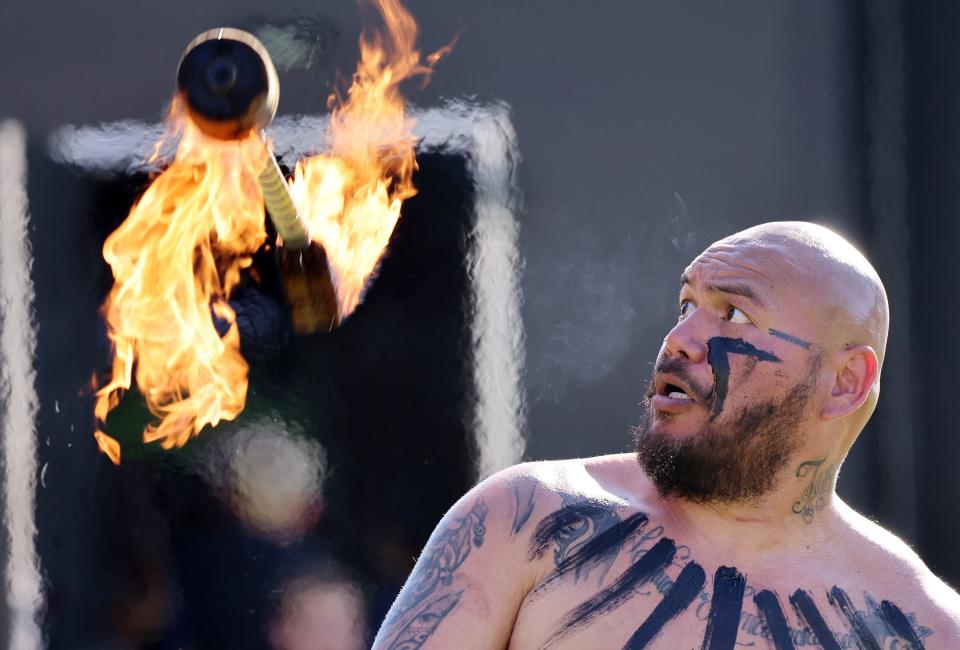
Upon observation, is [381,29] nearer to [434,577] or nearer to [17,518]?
[17,518]

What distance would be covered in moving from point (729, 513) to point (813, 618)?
0.26 m

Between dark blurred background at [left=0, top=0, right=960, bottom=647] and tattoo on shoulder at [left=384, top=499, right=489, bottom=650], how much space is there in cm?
147

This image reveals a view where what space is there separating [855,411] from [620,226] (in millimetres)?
1554

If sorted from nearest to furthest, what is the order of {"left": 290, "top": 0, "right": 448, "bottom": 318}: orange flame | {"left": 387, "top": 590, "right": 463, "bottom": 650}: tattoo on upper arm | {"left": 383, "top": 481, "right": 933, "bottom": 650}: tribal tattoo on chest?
{"left": 387, "top": 590, "right": 463, "bottom": 650}: tattoo on upper arm, {"left": 383, "top": 481, "right": 933, "bottom": 650}: tribal tattoo on chest, {"left": 290, "top": 0, "right": 448, "bottom": 318}: orange flame

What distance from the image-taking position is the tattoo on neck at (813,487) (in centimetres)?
244

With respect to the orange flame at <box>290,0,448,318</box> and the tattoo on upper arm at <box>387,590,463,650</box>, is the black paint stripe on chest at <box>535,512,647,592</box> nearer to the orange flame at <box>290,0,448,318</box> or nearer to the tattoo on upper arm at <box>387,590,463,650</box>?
the tattoo on upper arm at <box>387,590,463,650</box>

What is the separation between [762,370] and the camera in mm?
2365

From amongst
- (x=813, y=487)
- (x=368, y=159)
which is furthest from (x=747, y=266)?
(x=368, y=159)

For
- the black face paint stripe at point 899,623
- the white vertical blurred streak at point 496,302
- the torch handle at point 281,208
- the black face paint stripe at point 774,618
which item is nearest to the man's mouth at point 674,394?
the black face paint stripe at point 774,618

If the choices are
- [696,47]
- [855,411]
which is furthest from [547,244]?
[855,411]

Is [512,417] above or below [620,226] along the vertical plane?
below

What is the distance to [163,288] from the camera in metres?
3.68

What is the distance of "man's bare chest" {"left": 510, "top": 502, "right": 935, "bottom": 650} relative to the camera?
2.24 metres

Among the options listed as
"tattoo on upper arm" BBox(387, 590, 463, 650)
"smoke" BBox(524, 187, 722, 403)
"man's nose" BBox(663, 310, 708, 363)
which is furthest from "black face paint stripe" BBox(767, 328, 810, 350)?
"smoke" BBox(524, 187, 722, 403)
